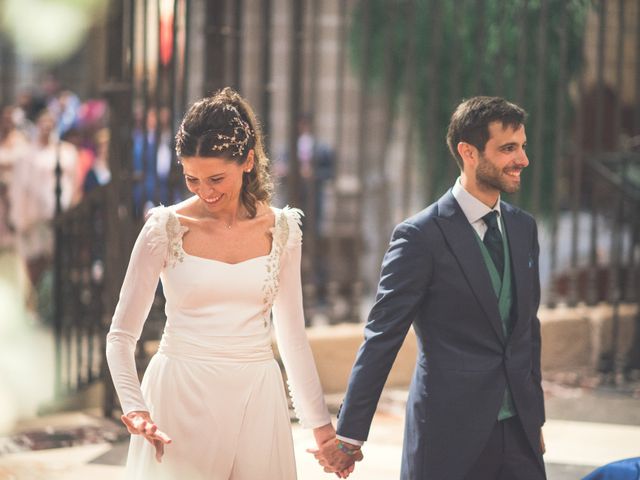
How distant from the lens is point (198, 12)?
571 inches

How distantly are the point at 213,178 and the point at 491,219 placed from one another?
0.95m

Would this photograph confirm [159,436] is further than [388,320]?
No

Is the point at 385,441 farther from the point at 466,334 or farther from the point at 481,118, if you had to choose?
the point at 481,118

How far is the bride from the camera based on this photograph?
11.2 feet

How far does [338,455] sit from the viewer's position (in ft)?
12.2

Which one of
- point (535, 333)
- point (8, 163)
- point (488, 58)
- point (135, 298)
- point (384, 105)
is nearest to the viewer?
point (135, 298)

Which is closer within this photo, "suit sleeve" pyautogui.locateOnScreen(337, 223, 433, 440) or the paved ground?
"suit sleeve" pyautogui.locateOnScreen(337, 223, 433, 440)

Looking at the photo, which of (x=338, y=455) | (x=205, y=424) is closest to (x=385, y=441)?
(x=338, y=455)

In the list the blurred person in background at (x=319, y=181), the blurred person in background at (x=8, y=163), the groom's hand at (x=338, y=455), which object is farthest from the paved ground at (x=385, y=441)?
the blurred person in background at (x=8, y=163)

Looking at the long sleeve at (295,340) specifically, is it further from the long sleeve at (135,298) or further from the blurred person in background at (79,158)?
the blurred person in background at (79,158)

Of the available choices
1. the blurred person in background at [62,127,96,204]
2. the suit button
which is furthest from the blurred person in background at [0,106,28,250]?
the suit button

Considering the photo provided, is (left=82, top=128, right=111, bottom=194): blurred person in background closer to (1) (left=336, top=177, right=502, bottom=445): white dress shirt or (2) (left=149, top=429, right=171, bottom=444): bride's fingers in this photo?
(1) (left=336, top=177, right=502, bottom=445): white dress shirt

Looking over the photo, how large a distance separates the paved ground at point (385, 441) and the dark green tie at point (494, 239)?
2188mm

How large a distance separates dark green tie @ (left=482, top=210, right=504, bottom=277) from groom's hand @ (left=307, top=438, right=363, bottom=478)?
29.5 inches
